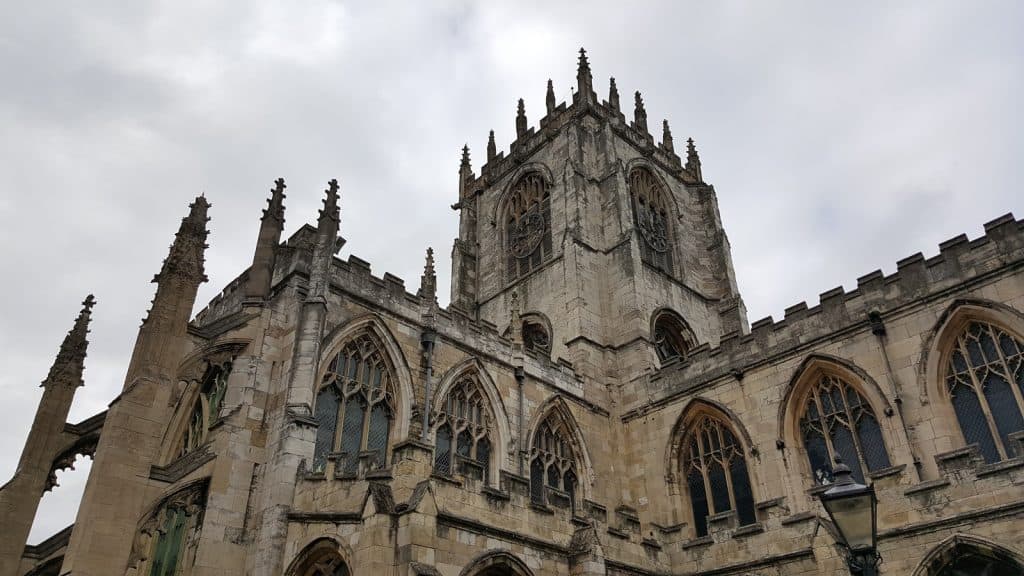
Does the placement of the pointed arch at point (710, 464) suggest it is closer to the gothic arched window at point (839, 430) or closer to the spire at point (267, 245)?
the gothic arched window at point (839, 430)

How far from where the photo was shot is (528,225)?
92.1 ft

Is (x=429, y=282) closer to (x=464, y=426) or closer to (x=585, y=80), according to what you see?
(x=464, y=426)

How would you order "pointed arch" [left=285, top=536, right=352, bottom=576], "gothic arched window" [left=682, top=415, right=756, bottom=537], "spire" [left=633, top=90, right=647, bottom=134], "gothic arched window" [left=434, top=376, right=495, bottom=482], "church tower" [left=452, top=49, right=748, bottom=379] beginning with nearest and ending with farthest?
1. "pointed arch" [left=285, top=536, right=352, bottom=576]
2. "gothic arched window" [left=434, top=376, right=495, bottom=482]
3. "gothic arched window" [left=682, top=415, right=756, bottom=537]
4. "church tower" [left=452, top=49, right=748, bottom=379]
5. "spire" [left=633, top=90, right=647, bottom=134]

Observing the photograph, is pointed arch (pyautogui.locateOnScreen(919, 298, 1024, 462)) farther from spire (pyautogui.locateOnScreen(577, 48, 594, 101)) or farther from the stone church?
spire (pyautogui.locateOnScreen(577, 48, 594, 101))

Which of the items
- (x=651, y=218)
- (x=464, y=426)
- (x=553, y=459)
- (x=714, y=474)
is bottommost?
(x=714, y=474)

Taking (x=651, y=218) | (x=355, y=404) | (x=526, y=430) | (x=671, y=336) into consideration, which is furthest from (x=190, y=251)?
(x=651, y=218)

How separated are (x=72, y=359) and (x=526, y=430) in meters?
10.3

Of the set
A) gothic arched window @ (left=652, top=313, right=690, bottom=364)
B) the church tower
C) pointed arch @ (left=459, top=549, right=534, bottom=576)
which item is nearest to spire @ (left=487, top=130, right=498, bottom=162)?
the church tower

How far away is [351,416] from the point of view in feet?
52.2

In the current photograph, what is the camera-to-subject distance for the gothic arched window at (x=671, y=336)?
24.9 m

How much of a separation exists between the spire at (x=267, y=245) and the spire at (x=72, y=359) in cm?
386

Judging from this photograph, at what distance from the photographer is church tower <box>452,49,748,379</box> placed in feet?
76.4

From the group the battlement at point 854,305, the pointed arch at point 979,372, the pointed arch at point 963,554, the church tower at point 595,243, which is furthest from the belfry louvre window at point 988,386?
the church tower at point 595,243

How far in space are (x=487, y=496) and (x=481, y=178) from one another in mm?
20522
